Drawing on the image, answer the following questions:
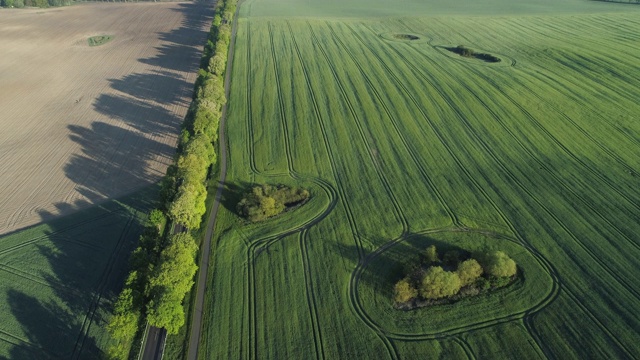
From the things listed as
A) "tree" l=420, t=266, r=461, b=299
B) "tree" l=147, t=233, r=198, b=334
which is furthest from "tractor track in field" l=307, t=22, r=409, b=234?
"tree" l=147, t=233, r=198, b=334

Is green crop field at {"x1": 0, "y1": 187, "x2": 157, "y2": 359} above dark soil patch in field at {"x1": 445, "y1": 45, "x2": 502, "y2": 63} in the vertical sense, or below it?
below

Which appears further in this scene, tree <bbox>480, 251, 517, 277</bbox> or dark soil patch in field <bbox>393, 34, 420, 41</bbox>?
dark soil patch in field <bbox>393, 34, 420, 41</bbox>

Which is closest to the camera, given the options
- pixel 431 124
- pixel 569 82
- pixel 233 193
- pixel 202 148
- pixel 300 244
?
pixel 300 244

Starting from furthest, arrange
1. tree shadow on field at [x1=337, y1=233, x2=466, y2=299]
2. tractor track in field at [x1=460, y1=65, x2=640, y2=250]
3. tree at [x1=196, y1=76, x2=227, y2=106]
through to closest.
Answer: tree at [x1=196, y1=76, x2=227, y2=106] → tractor track in field at [x1=460, y1=65, x2=640, y2=250] → tree shadow on field at [x1=337, y1=233, x2=466, y2=299]

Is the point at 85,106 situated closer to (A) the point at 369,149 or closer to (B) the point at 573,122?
(A) the point at 369,149

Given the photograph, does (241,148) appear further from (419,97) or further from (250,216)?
(419,97)

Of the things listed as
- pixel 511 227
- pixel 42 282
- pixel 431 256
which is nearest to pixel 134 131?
pixel 42 282

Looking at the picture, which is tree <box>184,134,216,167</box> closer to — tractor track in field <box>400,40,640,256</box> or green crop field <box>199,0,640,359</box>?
green crop field <box>199,0,640,359</box>
